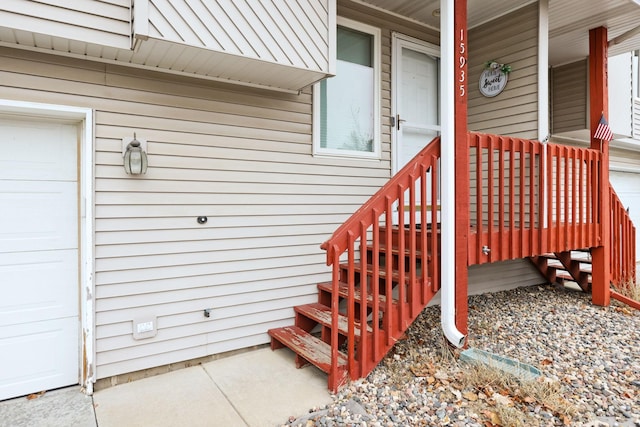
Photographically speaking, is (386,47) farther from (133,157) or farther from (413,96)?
(133,157)

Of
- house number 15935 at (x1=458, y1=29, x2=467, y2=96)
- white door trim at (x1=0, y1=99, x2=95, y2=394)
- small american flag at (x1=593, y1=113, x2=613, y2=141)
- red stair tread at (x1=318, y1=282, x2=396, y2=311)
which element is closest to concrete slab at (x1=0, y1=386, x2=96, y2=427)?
white door trim at (x1=0, y1=99, x2=95, y2=394)

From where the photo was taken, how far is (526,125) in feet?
13.4

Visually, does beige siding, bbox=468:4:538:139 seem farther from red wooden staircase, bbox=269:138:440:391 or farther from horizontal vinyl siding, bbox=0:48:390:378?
horizontal vinyl siding, bbox=0:48:390:378

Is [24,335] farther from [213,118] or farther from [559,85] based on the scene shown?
[559,85]

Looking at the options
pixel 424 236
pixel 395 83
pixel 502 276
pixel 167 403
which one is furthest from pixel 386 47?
pixel 167 403

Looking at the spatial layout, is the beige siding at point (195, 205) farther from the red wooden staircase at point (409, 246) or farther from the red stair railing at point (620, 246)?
the red stair railing at point (620, 246)

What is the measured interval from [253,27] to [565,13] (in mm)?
3530

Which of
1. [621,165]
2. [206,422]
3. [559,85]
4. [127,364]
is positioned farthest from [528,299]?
[621,165]

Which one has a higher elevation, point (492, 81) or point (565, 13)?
point (565, 13)

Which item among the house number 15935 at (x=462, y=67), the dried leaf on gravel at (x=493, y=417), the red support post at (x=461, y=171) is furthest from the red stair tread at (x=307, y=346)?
the house number 15935 at (x=462, y=67)

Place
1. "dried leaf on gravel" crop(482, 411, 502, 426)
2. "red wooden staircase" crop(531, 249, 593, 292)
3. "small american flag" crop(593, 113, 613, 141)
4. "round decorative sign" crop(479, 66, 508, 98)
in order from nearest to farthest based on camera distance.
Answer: "dried leaf on gravel" crop(482, 411, 502, 426), "small american flag" crop(593, 113, 613, 141), "round decorative sign" crop(479, 66, 508, 98), "red wooden staircase" crop(531, 249, 593, 292)

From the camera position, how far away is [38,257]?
2686 millimetres

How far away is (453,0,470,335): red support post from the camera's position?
117 inches

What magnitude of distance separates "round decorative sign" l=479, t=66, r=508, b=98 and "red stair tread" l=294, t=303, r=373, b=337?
9.98ft
